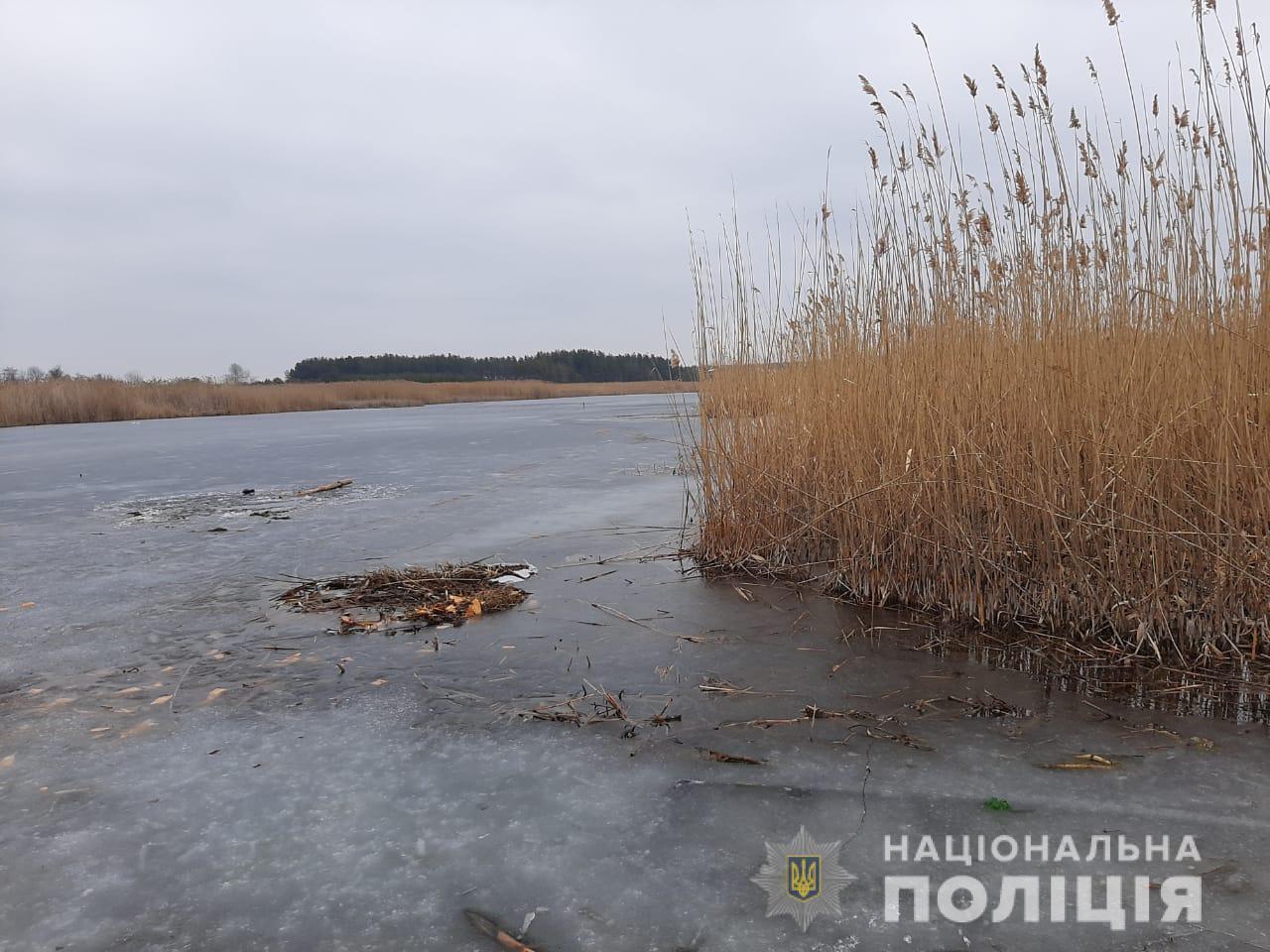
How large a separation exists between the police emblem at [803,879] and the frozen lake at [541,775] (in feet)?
0.09

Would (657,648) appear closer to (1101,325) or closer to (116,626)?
(1101,325)

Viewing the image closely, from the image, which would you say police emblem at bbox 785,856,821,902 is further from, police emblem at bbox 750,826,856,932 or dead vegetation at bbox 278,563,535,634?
dead vegetation at bbox 278,563,535,634

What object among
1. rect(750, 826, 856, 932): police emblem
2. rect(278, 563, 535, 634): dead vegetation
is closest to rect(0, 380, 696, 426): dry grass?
rect(278, 563, 535, 634): dead vegetation

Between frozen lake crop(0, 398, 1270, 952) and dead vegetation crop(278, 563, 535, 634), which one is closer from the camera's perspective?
frozen lake crop(0, 398, 1270, 952)

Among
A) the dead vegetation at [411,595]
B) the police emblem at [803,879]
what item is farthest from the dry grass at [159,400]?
the police emblem at [803,879]

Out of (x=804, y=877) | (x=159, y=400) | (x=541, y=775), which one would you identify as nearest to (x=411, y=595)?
(x=541, y=775)

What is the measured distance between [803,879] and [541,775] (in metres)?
0.72

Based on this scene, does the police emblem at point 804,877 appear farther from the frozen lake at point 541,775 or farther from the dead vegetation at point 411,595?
the dead vegetation at point 411,595

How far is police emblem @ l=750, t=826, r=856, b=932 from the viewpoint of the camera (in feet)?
4.89

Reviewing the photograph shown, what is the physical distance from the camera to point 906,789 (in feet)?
6.22

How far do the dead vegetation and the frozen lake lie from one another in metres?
0.12

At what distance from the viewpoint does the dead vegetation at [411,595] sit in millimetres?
3367

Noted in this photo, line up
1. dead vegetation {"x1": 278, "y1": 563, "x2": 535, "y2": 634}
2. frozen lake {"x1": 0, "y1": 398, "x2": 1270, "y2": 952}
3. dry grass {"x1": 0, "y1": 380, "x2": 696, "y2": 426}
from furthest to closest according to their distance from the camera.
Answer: dry grass {"x1": 0, "y1": 380, "x2": 696, "y2": 426}, dead vegetation {"x1": 278, "y1": 563, "x2": 535, "y2": 634}, frozen lake {"x1": 0, "y1": 398, "x2": 1270, "y2": 952}

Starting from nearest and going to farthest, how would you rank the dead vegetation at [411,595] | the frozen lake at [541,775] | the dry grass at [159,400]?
the frozen lake at [541,775] < the dead vegetation at [411,595] < the dry grass at [159,400]
